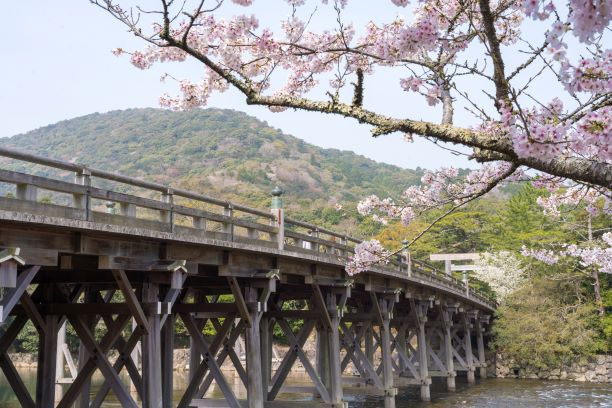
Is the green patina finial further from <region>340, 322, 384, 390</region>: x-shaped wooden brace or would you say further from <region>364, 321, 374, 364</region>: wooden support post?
<region>364, 321, 374, 364</region>: wooden support post

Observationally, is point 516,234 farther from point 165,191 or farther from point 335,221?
point 165,191

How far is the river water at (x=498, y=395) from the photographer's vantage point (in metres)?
23.5

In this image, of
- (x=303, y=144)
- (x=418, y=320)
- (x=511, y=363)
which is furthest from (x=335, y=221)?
(x=303, y=144)

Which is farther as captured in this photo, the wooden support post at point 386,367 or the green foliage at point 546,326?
the green foliage at point 546,326

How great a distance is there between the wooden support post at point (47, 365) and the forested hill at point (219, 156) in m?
61.4

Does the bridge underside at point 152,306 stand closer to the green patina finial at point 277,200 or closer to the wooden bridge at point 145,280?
the wooden bridge at point 145,280

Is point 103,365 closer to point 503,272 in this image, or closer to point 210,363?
point 210,363

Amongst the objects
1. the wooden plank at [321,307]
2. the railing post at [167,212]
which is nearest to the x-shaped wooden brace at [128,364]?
the railing post at [167,212]

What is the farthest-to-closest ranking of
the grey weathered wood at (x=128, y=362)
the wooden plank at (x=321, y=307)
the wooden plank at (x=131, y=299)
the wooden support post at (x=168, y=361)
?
the wooden plank at (x=321, y=307) < the wooden support post at (x=168, y=361) < the grey weathered wood at (x=128, y=362) < the wooden plank at (x=131, y=299)

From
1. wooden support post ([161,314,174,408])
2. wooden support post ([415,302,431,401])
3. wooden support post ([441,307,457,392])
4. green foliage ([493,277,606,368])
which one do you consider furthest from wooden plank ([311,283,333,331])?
green foliage ([493,277,606,368])

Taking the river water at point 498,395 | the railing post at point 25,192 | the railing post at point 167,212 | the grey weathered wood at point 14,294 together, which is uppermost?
the railing post at point 167,212

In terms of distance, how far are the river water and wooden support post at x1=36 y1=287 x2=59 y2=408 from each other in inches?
491

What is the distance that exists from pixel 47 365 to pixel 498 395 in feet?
66.1

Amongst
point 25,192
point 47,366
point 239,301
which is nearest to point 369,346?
point 239,301
